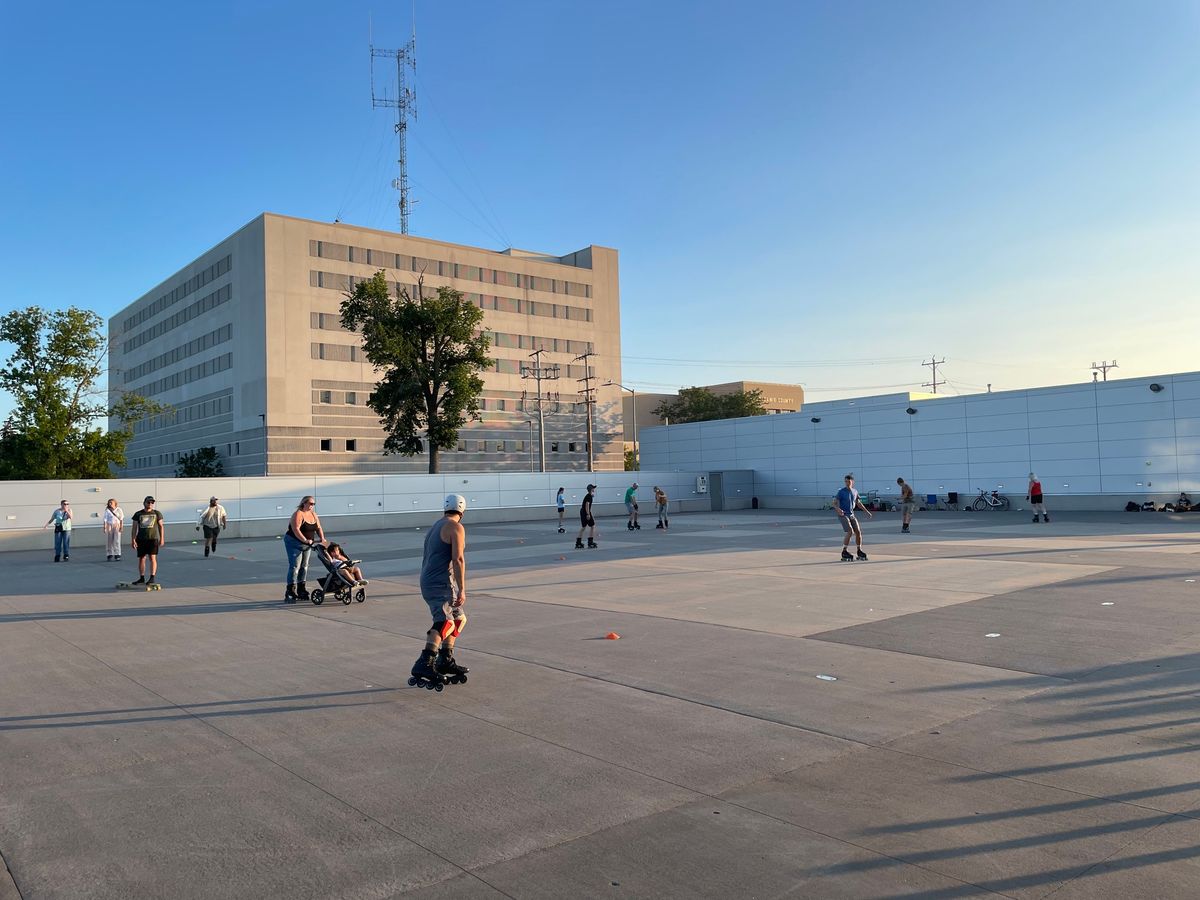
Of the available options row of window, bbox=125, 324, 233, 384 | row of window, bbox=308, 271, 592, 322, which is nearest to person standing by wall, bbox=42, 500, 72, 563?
row of window, bbox=308, 271, 592, 322

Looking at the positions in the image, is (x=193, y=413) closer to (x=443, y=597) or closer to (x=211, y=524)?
(x=211, y=524)

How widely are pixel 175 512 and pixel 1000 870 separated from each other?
32758mm

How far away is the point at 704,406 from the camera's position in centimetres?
9450

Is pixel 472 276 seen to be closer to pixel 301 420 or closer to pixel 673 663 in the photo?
pixel 301 420

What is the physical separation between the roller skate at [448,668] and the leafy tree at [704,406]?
283 feet

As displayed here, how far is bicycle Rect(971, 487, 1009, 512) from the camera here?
136 feet

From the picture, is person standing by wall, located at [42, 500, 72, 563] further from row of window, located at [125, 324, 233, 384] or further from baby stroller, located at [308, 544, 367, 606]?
row of window, located at [125, 324, 233, 384]

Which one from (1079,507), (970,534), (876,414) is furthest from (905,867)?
(876,414)

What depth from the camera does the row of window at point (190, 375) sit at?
74.0 m

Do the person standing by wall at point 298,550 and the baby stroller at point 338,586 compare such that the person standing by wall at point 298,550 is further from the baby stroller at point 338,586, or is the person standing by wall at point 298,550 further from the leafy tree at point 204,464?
the leafy tree at point 204,464

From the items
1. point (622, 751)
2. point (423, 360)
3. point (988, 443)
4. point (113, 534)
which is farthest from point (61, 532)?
point (988, 443)

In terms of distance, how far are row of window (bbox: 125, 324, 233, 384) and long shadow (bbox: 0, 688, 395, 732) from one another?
2810 inches

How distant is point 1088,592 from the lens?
13391mm

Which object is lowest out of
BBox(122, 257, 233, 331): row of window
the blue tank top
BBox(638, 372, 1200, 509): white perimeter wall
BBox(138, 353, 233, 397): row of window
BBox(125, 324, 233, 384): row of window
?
the blue tank top
